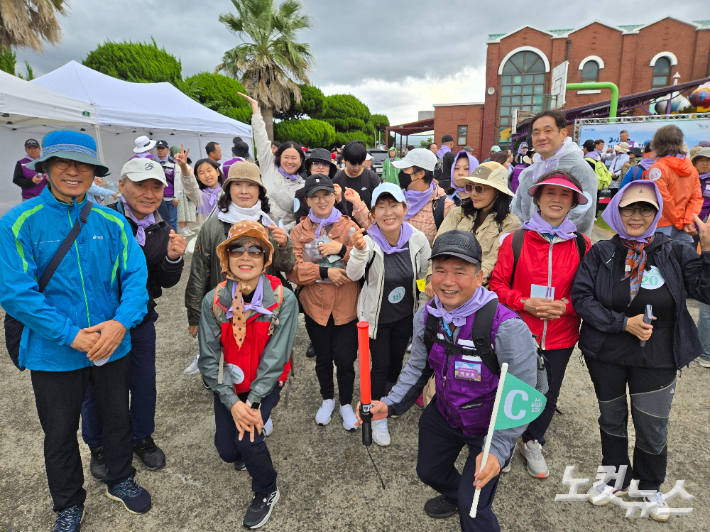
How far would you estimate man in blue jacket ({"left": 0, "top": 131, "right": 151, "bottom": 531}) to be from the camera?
1926mm

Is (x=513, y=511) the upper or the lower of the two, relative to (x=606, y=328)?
lower

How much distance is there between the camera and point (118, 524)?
2.32m

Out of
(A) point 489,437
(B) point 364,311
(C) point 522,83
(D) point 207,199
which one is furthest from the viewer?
(C) point 522,83

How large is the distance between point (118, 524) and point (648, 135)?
18582mm

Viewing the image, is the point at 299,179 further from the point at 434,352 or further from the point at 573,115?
the point at 573,115

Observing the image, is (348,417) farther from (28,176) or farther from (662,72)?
(662,72)

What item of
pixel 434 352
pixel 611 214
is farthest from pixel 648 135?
pixel 434 352

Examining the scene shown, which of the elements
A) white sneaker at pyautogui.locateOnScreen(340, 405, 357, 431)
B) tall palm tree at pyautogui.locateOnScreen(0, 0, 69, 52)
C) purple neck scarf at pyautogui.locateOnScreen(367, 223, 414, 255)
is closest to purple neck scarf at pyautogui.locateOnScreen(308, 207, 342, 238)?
purple neck scarf at pyautogui.locateOnScreen(367, 223, 414, 255)

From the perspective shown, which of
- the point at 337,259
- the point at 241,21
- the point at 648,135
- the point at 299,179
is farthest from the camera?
the point at 241,21

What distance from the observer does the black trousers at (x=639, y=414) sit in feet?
7.00

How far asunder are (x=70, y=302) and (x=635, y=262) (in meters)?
3.12

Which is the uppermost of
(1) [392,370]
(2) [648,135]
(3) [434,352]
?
(2) [648,135]

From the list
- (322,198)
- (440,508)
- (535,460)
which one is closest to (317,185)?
(322,198)

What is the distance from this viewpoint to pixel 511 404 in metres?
1.70
